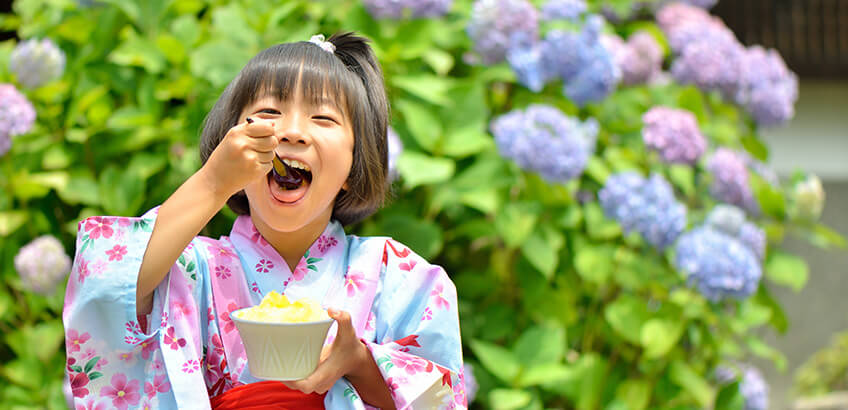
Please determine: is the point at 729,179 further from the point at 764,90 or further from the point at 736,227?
the point at 764,90

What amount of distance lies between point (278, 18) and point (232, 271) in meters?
1.24

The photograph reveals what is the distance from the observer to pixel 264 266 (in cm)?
109

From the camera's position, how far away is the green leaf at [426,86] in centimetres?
214

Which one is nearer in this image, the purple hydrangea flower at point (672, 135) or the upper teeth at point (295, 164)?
the upper teeth at point (295, 164)

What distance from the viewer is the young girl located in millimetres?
939

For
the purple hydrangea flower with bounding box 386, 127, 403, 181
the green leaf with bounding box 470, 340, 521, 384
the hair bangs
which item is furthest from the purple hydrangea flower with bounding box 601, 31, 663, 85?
the hair bangs

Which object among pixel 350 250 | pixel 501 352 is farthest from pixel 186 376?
pixel 501 352

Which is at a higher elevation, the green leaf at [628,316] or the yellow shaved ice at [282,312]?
the yellow shaved ice at [282,312]

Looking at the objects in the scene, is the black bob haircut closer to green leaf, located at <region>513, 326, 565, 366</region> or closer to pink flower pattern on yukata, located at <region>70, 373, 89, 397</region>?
pink flower pattern on yukata, located at <region>70, 373, 89, 397</region>

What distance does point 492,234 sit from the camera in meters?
2.16

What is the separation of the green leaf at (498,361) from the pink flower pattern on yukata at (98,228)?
1260 mm

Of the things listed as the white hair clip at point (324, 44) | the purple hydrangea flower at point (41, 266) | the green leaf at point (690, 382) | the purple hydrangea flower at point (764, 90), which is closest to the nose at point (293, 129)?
the white hair clip at point (324, 44)

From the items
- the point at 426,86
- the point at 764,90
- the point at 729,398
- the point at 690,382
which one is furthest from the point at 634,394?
the point at 764,90

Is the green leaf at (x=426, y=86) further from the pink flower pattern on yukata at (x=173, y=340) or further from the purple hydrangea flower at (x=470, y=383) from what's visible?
the pink flower pattern on yukata at (x=173, y=340)
